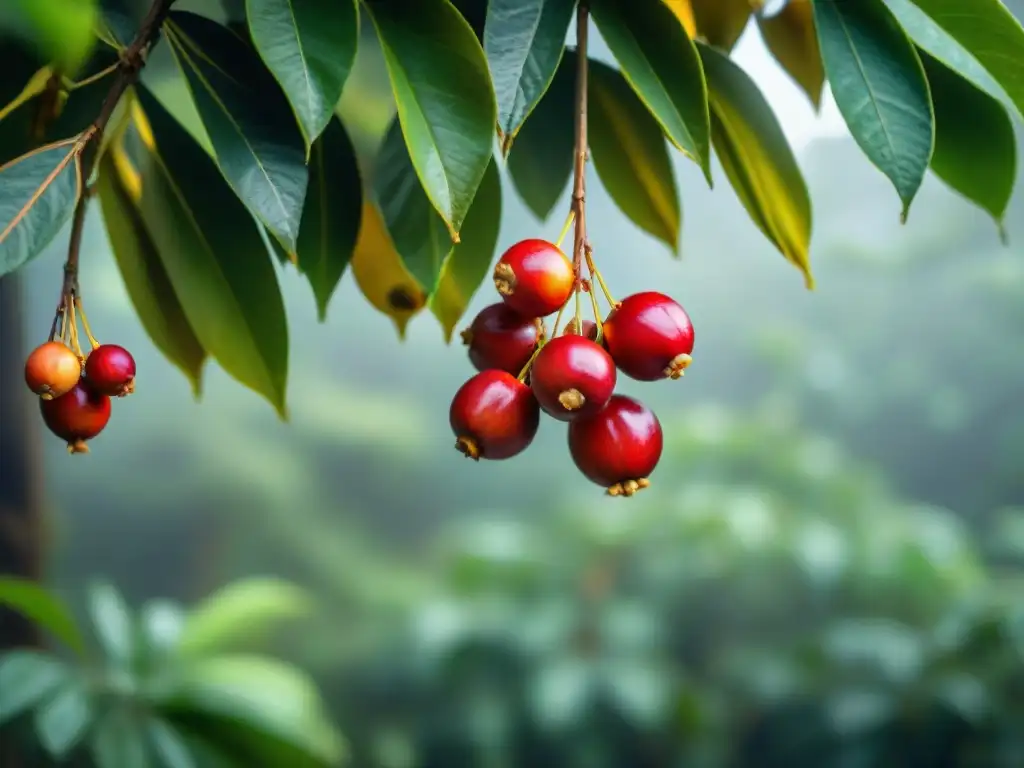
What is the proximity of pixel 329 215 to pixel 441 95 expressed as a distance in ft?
0.35

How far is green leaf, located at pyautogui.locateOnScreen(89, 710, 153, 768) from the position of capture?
121 cm

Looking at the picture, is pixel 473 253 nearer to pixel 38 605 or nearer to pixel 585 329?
pixel 585 329

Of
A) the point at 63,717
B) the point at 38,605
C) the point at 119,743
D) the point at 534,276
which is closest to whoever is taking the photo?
the point at 534,276

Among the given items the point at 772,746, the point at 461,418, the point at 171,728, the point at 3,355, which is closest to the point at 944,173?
the point at 461,418

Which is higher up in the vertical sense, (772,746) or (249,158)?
(249,158)

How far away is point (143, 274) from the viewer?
50cm

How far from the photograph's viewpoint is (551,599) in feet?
7.27

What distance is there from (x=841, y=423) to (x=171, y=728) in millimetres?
1749

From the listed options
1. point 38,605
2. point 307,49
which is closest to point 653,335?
point 307,49

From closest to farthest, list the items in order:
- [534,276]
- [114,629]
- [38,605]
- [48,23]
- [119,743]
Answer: [48,23]
[534,276]
[38,605]
[119,743]
[114,629]

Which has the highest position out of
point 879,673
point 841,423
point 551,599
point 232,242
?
point 232,242

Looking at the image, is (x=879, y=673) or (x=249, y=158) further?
(x=879, y=673)

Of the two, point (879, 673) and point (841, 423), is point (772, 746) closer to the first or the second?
point (879, 673)

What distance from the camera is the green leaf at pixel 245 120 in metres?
0.37
